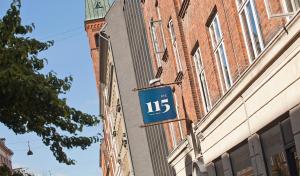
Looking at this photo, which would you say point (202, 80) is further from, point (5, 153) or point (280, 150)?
point (5, 153)

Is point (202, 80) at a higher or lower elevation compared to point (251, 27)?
higher

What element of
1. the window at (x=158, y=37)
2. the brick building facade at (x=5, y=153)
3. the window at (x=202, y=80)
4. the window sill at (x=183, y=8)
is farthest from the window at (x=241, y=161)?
the brick building facade at (x=5, y=153)

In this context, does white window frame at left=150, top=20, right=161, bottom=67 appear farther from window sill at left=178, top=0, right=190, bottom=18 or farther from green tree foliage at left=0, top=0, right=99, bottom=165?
green tree foliage at left=0, top=0, right=99, bottom=165

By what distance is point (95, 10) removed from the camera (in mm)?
75938

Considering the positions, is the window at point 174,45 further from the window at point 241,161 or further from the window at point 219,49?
the window at point 241,161

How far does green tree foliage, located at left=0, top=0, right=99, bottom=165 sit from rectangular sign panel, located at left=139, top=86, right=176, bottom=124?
506 centimetres

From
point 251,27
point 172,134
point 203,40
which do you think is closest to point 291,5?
point 251,27

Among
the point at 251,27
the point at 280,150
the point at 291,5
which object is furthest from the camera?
the point at 251,27

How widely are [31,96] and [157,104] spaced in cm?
768

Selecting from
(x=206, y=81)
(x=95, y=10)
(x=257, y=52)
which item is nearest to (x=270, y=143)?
(x=257, y=52)

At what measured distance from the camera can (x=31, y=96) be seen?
998 cm

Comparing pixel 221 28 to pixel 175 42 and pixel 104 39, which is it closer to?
pixel 175 42

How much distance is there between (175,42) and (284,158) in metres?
8.56

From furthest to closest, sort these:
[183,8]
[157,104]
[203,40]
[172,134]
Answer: [172,134] < [157,104] < [183,8] < [203,40]
